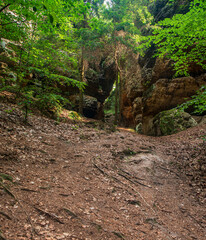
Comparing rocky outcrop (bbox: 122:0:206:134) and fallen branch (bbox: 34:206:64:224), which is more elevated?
rocky outcrop (bbox: 122:0:206:134)

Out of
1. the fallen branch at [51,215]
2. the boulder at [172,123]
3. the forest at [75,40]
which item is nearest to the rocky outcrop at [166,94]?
the forest at [75,40]

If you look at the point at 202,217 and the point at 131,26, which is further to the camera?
the point at 131,26

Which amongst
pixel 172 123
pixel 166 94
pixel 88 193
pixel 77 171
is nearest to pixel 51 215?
pixel 88 193

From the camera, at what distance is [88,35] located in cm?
1277

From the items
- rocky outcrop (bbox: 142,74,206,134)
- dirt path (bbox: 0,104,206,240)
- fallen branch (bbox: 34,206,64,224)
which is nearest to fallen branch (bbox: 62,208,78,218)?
dirt path (bbox: 0,104,206,240)

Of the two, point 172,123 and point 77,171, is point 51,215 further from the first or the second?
point 172,123

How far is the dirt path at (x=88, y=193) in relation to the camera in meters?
2.20

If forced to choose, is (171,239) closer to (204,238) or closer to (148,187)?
(204,238)

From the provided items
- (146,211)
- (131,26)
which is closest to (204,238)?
(146,211)

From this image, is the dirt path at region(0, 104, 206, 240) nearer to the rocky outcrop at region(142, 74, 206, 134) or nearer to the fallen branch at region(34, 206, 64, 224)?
the fallen branch at region(34, 206, 64, 224)

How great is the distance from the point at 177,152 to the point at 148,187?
3478mm

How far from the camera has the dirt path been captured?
220cm

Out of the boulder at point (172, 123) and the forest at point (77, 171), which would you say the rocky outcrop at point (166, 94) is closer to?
the boulder at point (172, 123)

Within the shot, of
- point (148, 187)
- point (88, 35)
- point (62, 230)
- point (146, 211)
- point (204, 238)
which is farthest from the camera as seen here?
point (88, 35)
